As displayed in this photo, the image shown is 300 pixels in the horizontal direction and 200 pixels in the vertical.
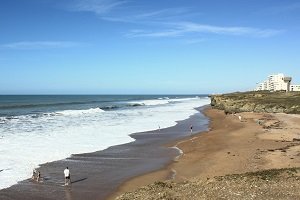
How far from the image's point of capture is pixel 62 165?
25359mm

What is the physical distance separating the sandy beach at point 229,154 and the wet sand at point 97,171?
0.97 metres

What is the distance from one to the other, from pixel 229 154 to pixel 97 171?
9492 millimetres

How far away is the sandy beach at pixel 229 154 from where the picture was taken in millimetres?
21828

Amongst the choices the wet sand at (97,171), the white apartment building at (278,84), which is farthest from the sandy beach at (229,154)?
the white apartment building at (278,84)

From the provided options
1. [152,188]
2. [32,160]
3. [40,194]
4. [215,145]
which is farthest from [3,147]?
[152,188]

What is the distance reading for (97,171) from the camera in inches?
931

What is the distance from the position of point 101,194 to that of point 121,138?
19.0m

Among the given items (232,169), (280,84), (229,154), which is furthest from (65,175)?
(280,84)

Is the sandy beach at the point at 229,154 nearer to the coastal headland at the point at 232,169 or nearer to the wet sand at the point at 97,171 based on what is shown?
the coastal headland at the point at 232,169

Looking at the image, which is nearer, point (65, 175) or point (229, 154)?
point (65, 175)

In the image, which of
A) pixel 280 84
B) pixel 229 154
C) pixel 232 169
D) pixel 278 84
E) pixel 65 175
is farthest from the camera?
pixel 278 84

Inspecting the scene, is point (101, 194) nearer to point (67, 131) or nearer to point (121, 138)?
point (121, 138)

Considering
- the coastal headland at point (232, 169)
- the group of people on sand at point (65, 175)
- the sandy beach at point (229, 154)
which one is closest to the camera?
the coastal headland at point (232, 169)

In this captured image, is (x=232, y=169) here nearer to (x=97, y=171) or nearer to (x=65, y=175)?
(x=97, y=171)
